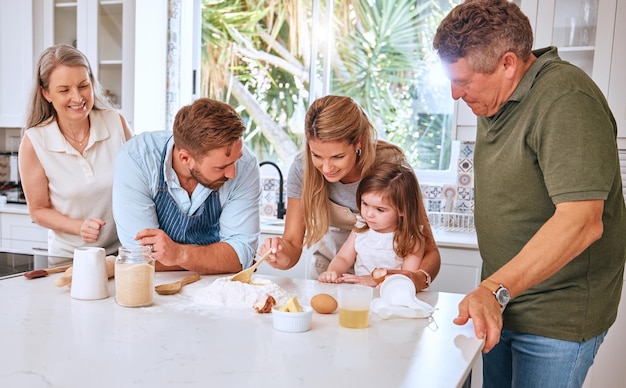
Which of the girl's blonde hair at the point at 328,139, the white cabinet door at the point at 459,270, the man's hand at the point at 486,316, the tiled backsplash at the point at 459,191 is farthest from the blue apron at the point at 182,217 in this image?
the tiled backsplash at the point at 459,191

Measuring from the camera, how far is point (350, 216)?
2117mm

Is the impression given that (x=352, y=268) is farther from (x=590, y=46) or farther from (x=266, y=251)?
(x=590, y=46)

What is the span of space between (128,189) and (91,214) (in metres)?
0.58

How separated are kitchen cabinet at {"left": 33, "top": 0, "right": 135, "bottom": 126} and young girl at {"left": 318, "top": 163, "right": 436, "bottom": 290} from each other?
227cm

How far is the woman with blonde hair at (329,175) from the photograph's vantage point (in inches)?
72.9

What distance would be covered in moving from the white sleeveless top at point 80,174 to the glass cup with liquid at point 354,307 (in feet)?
4.02

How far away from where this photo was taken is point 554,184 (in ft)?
4.04

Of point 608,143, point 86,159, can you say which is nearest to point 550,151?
point 608,143

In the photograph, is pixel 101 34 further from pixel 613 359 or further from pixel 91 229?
pixel 613 359

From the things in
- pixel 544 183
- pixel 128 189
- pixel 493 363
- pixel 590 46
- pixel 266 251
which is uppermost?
pixel 590 46

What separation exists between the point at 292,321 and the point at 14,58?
356 centimetres

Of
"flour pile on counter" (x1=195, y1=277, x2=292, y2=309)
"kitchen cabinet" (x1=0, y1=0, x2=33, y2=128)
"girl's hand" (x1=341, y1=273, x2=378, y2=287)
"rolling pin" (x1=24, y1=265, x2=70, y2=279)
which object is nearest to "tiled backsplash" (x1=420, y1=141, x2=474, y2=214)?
"girl's hand" (x1=341, y1=273, x2=378, y2=287)

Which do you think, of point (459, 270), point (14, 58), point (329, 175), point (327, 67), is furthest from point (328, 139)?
point (14, 58)

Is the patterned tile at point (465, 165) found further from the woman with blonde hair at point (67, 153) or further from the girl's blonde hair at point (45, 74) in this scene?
the girl's blonde hair at point (45, 74)
